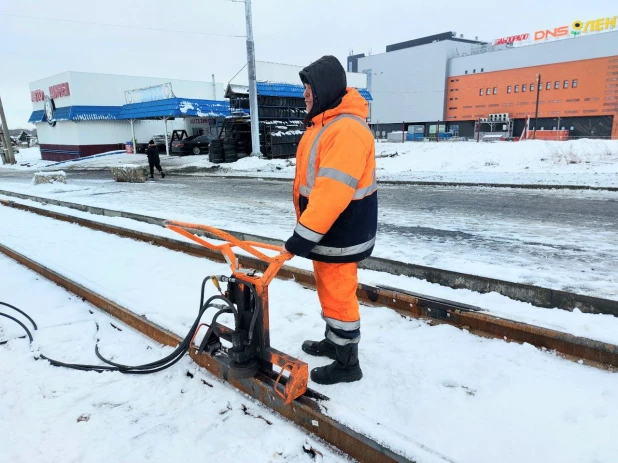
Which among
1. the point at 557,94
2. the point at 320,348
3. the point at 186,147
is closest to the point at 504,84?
the point at 557,94

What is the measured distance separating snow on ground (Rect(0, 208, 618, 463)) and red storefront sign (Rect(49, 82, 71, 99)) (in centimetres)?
3470

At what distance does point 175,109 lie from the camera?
26.9m

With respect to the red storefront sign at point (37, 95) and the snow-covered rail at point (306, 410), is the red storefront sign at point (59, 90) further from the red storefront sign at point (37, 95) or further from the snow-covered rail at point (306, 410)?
the snow-covered rail at point (306, 410)

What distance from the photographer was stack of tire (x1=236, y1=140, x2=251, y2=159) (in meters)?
23.7

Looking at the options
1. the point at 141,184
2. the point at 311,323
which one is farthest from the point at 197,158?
the point at 311,323

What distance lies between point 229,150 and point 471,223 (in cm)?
1774

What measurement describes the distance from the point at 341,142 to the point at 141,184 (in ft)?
52.8

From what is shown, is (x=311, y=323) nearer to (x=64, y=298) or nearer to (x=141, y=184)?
(x=64, y=298)

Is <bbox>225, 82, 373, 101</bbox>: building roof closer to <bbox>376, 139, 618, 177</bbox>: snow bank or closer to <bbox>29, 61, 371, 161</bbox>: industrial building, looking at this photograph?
<bbox>29, 61, 371, 161</bbox>: industrial building

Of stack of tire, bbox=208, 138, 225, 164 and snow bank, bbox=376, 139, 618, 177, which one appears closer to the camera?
snow bank, bbox=376, 139, 618, 177

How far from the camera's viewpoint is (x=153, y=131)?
1464 inches

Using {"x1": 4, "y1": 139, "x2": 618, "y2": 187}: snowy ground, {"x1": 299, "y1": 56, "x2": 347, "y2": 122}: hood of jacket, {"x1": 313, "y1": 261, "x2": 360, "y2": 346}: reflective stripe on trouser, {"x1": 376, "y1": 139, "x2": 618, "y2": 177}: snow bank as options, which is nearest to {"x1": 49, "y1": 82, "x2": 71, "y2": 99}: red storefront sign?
{"x1": 4, "y1": 139, "x2": 618, "y2": 187}: snowy ground

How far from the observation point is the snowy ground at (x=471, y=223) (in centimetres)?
493

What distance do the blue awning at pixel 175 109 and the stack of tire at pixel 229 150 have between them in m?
6.06
